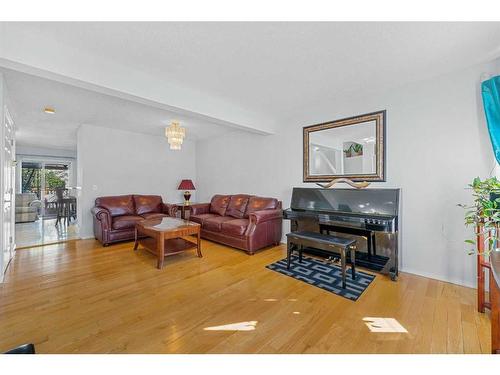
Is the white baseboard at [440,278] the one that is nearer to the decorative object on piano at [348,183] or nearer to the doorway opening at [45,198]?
the decorative object on piano at [348,183]

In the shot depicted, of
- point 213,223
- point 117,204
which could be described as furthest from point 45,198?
point 213,223

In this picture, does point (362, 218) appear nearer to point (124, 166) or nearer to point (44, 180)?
point (124, 166)

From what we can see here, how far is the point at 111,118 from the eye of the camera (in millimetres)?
4109

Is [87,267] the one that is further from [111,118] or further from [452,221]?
[452,221]

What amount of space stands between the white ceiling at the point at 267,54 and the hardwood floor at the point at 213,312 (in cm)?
216

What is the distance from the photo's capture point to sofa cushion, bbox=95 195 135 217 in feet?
14.1

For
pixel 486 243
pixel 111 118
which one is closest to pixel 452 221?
pixel 486 243

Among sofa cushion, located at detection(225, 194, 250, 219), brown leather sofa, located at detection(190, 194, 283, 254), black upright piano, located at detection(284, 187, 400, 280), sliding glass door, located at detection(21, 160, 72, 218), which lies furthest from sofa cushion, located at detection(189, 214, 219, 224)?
sliding glass door, located at detection(21, 160, 72, 218)

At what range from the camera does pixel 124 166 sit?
499 cm

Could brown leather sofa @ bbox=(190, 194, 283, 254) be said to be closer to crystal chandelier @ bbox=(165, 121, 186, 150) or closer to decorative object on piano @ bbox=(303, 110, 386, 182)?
decorative object on piano @ bbox=(303, 110, 386, 182)

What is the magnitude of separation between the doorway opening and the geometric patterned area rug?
472 cm

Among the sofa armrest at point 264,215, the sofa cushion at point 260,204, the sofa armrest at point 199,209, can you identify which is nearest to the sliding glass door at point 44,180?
the sofa armrest at point 199,209

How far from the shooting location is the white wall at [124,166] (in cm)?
449
